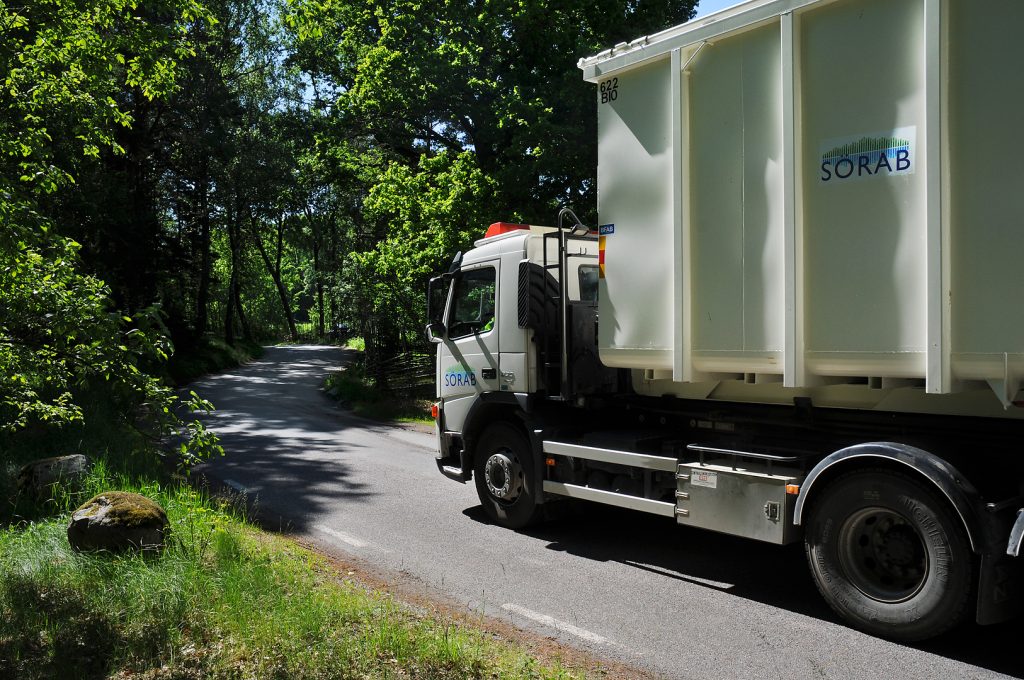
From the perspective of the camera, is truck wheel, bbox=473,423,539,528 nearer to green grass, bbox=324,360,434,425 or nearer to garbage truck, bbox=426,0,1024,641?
garbage truck, bbox=426,0,1024,641

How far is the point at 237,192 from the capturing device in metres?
34.5

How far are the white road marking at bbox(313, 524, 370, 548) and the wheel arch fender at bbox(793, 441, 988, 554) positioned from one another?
394cm

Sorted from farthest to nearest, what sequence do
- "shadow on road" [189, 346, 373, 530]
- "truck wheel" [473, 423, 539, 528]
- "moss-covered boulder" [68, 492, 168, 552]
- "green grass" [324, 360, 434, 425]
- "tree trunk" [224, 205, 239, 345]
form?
"tree trunk" [224, 205, 239, 345] → "green grass" [324, 360, 434, 425] → "shadow on road" [189, 346, 373, 530] → "truck wheel" [473, 423, 539, 528] → "moss-covered boulder" [68, 492, 168, 552]

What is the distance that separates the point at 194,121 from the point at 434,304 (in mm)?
23530

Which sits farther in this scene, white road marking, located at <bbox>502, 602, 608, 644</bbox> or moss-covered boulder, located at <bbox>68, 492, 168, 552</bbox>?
moss-covered boulder, located at <bbox>68, 492, 168, 552</bbox>

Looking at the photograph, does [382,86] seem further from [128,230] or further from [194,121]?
[194,121]

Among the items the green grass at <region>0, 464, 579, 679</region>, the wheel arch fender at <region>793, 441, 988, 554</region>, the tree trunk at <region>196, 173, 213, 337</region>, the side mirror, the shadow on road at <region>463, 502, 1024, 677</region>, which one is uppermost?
the tree trunk at <region>196, 173, 213, 337</region>

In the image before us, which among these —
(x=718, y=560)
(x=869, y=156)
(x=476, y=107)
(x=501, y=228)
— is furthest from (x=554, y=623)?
(x=476, y=107)

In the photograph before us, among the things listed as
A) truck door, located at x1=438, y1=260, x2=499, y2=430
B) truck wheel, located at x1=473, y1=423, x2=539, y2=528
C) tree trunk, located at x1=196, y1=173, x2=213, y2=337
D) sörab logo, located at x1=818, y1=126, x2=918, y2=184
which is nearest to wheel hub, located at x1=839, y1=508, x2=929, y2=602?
sörab logo, located at x1=818, y1=126, x2=918, y2=184

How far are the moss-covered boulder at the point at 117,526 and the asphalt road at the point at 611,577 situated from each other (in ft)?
5.71

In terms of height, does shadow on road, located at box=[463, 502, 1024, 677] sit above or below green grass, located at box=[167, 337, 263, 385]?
below

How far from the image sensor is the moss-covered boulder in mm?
5824

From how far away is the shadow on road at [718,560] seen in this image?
4.86 metres

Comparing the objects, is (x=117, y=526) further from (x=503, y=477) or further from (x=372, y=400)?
(x=372, y=400)
